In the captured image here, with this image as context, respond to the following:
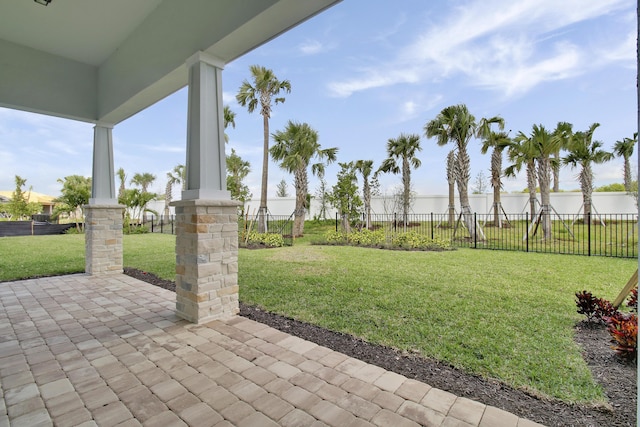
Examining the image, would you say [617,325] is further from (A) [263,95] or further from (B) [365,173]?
(A) [263,95]

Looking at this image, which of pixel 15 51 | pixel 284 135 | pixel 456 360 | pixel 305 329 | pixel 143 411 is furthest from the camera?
pixel 284 135

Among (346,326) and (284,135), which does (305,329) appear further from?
(284,135)

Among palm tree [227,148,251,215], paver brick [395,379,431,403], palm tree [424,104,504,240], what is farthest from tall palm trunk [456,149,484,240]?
paver brick [395,379,431,403]

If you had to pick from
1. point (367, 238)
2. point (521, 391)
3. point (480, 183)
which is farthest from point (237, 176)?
point (480, 183)

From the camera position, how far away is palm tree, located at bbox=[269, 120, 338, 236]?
1206cm

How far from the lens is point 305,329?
297cm

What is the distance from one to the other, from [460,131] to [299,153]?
6.18 m

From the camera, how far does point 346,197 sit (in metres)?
11.0

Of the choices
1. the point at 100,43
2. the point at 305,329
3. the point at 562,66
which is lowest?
the point at 305,329

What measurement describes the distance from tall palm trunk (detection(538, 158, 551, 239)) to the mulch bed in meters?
8.01

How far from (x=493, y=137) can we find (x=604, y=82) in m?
10.0

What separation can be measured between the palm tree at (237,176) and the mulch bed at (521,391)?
409 inches

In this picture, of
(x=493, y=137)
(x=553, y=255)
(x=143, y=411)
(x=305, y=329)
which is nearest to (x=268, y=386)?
(x=143, y=411)

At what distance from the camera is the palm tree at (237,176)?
501 inches
